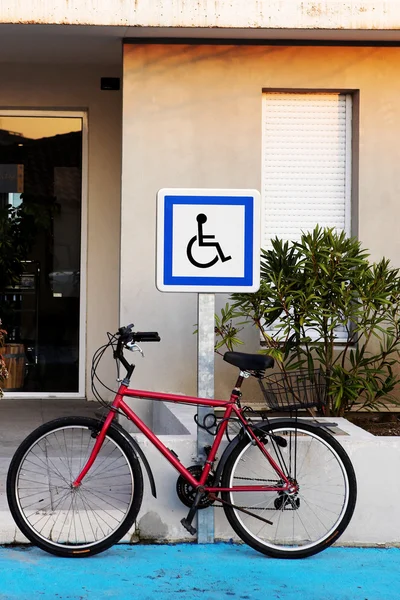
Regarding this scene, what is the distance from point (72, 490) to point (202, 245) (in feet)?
5.01

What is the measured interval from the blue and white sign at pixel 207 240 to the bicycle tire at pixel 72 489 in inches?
37.0

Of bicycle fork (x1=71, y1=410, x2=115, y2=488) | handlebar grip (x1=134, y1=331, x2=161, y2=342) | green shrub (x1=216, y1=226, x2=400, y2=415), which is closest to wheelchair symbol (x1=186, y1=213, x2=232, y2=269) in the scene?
handlebar grip (x1=134, y1=331, x2=161, y2=342)

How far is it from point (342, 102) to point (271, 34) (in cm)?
92

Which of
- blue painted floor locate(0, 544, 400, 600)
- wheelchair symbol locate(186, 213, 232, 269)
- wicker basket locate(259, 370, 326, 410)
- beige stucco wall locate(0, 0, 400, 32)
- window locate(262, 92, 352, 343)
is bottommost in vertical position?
blue painted floor locate(0, 544, 400, 600)

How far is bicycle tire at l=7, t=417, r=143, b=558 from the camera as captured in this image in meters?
4.80

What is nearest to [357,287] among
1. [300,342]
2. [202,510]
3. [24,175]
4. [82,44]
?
[300,342]

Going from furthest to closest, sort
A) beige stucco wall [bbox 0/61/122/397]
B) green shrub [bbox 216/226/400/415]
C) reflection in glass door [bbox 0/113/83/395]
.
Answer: reflection in glass door [bbox 0/113/83/395], beige stucco wall [bbox 0/61/122/397], green shrub [bbox 216/226/400/415]

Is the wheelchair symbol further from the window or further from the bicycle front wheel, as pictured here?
the window

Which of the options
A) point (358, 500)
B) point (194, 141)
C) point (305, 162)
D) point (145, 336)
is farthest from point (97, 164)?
point (358, 500)

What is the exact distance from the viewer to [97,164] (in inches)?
378

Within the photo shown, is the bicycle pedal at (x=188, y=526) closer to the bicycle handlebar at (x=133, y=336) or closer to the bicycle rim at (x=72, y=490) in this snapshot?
the bicycle rim at (x=72, y=490)

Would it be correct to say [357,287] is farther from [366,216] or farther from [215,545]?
[215,545]

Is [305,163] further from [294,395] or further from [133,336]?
[133,336]

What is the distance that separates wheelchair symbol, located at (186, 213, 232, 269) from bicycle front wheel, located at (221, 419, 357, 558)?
0.96 meters
